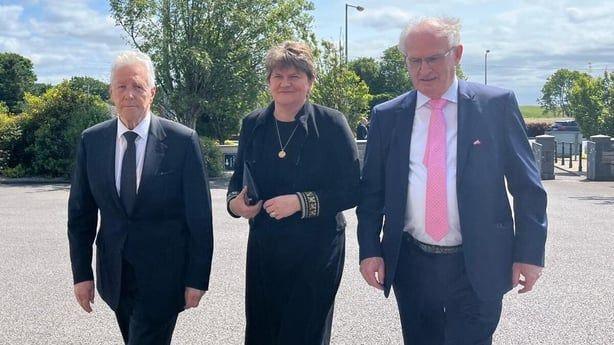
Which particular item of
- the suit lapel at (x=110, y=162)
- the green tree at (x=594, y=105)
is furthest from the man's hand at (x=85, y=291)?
the green tree at (x=594, y=105)

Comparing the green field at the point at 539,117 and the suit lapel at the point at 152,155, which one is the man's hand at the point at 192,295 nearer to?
the suit lapel at the point at 152,155

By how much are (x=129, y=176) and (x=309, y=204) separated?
2.75 feet

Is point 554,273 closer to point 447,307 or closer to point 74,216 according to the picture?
point 447,307

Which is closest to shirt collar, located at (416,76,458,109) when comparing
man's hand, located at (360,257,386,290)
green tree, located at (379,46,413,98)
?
man's hand, located at (360,257,386,290)

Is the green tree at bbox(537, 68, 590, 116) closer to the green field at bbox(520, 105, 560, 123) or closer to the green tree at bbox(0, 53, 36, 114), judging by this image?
the green field at bbox(520, 105, 560, 123)

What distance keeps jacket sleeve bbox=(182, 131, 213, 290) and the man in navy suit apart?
0.74 metres

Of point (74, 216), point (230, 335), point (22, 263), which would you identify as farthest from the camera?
point (22, 263)

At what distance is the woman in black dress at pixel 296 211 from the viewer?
10.5ft

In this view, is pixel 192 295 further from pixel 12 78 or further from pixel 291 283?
pixel 12 78

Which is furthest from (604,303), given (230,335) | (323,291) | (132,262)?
(132,262)

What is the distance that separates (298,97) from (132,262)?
110 centimetres

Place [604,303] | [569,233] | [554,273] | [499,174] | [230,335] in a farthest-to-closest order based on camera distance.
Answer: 1. [569,233]
2. [554,273]
3. [604,303]
4. [230,335]
5. [499,174]

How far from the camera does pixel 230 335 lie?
5.05 m

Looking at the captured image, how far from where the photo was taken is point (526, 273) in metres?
3.02
